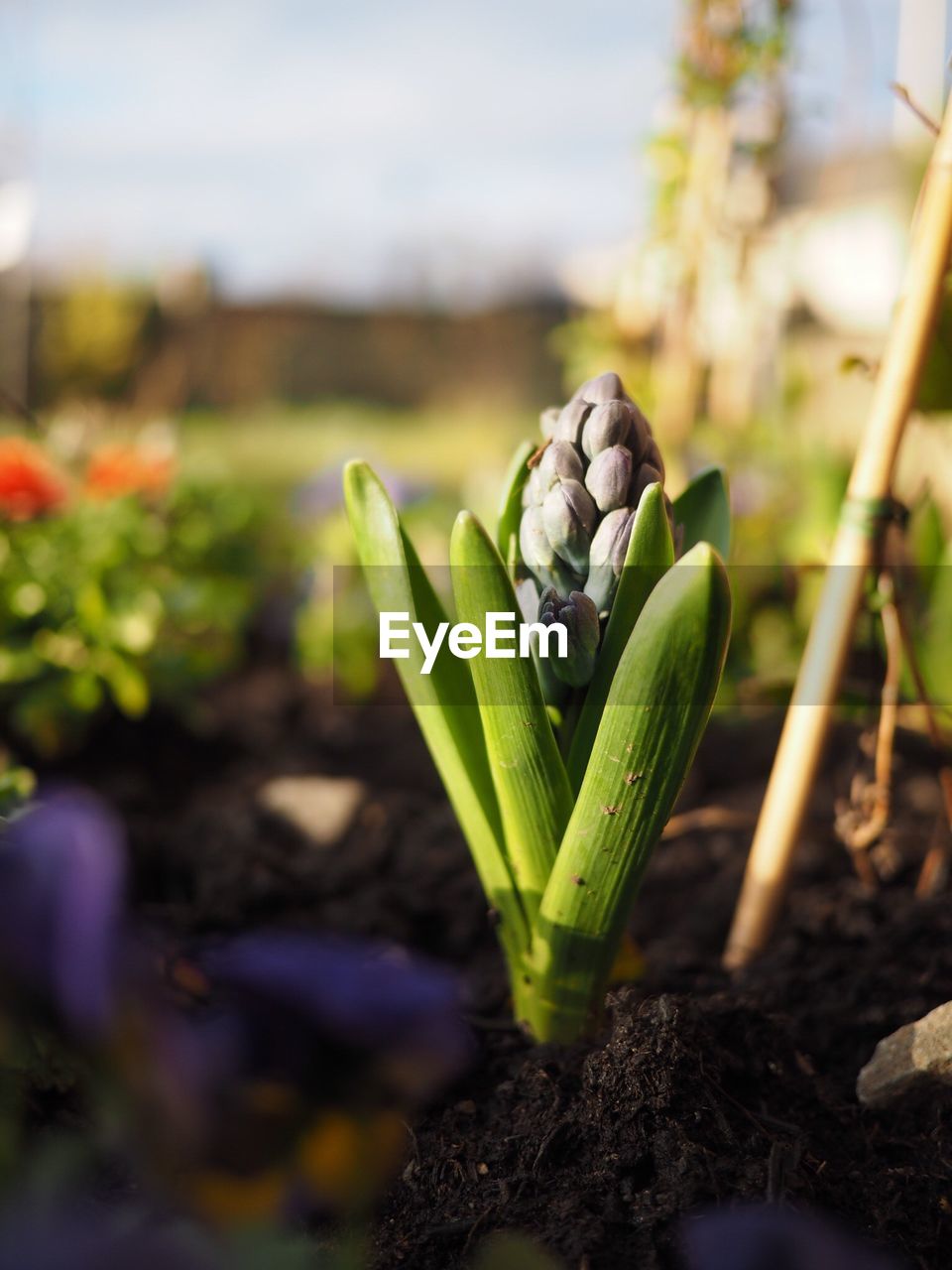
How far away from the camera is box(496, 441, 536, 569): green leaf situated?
1.03m

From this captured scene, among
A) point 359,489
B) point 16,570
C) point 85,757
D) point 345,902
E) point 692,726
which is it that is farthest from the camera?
point 85,757

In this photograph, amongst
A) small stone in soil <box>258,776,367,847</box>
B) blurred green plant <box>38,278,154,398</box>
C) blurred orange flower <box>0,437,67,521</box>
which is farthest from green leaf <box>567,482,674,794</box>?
blurred green plant <box>38,278,154,398</box>

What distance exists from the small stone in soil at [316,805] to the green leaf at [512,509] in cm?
80

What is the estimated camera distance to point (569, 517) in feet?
3.01

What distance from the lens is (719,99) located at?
3018 millimetres

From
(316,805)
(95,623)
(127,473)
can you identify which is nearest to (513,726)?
(316,805)

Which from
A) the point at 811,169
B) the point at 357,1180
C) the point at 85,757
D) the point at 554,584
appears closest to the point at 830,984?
the point at 554,584

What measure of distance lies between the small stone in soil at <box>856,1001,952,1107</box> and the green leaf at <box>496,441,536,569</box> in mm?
537

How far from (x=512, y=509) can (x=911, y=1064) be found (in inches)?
23.1

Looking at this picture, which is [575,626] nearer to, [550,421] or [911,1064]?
[550,421]

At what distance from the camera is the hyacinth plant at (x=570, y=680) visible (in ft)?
2.76

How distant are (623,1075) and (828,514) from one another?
5.23 feet

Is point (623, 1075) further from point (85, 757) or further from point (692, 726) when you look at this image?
point (85, 757)

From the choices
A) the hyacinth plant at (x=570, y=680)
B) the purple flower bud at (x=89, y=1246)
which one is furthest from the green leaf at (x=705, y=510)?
the purple flower bud at (x=89, y=1246)
